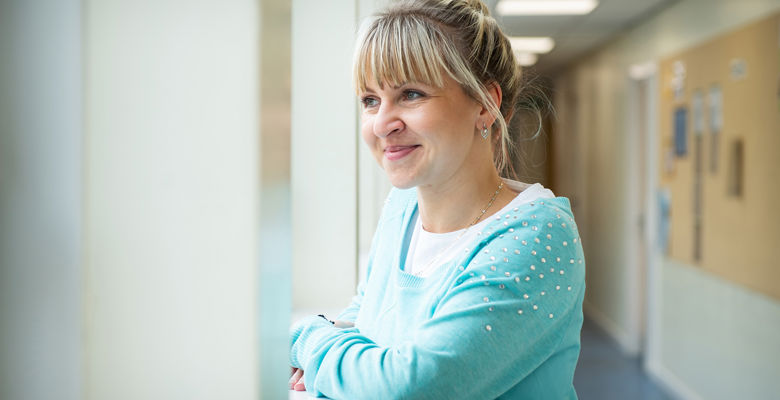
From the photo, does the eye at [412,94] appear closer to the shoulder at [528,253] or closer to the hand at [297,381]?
the shoulder at [528,253]

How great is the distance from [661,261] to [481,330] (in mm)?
4022

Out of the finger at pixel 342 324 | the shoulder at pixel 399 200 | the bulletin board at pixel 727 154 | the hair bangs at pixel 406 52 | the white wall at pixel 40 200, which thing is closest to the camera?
the white wall at pixel 40 200

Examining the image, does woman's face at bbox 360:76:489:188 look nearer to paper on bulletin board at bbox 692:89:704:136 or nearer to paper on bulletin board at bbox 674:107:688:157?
paper on bulletin board at bbox 692:89:704:136

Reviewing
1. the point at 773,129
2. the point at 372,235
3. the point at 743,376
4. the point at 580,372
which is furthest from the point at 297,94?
the point at 580,372

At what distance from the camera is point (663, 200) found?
14.1 feet

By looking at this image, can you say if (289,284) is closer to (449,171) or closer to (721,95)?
(449,171)

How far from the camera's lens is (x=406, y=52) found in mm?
881

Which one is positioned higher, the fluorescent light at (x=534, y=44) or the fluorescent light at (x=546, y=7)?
the fluorescent light at (x=534, y=44)

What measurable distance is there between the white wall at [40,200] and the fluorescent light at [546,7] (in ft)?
12.9

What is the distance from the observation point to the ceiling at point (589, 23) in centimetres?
430

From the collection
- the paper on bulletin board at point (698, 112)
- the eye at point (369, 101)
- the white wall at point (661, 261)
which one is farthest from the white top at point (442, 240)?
the paper on bulletin board at point (698, 112)

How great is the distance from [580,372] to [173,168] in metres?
4.47

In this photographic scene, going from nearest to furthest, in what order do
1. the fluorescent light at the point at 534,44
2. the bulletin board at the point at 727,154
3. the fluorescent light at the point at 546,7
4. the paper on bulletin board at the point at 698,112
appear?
the bulletin board at the point at 727,154
the paper on bulletin board at the point at 698,112
the fluorescent light at the point at 546,7
the fluorescent light at the point at 534,44

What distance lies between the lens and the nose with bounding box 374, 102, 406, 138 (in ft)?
2.96
